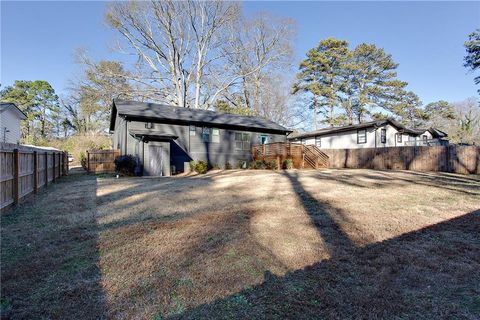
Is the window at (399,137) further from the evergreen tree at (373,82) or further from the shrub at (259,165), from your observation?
the shrub at (259,165)

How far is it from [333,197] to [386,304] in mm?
4437

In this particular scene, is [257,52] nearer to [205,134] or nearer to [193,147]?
[205,134]

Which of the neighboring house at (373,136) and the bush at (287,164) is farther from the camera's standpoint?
the neighboring house at (373,136)

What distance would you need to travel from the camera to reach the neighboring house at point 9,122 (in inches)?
707

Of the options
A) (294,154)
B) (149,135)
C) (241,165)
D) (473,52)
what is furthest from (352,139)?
(149,135)

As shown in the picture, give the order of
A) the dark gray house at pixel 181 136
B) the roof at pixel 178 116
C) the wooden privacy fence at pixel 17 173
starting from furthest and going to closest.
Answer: the roof at pixel 178 116
the dark gray house at pixel 181 136
the wooden privacy fence at pixel 17 173

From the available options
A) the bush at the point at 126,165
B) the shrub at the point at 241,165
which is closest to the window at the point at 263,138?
the shrub at the point at 241,165

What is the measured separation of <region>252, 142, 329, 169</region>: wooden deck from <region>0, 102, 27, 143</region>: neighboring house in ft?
59.0

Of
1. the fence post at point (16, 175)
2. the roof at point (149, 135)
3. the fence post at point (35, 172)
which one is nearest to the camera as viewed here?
the fence post at point (16, 175)

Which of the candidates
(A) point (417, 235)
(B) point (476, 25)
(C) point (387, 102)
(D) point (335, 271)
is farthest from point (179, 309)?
(C) point (387, 102)

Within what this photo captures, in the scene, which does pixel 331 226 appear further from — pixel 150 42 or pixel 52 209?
pixel 150 42

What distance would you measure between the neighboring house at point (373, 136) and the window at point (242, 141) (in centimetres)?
1005

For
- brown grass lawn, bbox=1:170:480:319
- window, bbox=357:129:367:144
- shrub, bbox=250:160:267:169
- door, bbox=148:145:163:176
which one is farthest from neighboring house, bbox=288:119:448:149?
brown grass lawn, bbox=1:170:480:319

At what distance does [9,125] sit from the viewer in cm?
1911
